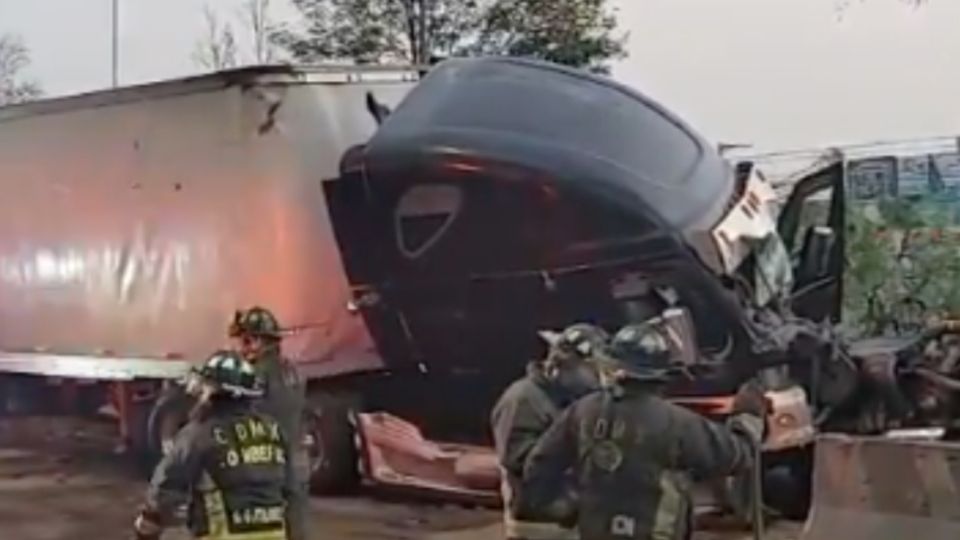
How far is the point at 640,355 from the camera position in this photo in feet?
19.0

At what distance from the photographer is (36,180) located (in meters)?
15.4

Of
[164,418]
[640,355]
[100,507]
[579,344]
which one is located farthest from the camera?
[164,418]

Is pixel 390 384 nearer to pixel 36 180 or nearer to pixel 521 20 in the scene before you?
pixel 36 180

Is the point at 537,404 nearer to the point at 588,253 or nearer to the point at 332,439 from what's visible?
the point at 588,253

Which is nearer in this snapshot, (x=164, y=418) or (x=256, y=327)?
(x=256, y=327)

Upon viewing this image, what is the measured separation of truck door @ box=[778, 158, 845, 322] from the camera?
12.8m

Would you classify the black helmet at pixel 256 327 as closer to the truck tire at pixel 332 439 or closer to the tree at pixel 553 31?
the truck tire at pixel 332 439

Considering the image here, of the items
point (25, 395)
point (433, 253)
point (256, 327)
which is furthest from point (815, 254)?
point (25, 395)

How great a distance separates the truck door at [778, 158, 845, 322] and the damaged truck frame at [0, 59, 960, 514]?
0.02 metres

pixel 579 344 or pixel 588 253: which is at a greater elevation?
pixel 588 253

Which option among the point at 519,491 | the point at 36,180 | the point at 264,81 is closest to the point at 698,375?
the point at 264,81

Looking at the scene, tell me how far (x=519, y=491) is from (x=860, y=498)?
1.20m

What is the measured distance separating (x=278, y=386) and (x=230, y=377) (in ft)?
6.38

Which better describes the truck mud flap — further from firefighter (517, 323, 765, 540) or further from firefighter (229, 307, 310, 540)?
firefighter (229, 307, 310, 540)
